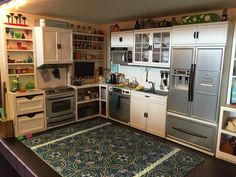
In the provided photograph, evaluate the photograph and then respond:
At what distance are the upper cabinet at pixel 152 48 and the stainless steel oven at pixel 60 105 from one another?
5.89ft

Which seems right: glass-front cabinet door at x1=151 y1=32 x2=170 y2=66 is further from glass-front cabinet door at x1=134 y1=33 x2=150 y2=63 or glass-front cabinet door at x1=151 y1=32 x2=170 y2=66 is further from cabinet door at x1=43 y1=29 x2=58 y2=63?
cabinet door at x1=43 y1=29 x2=58 y2=63

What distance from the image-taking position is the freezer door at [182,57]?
3544 millimetres

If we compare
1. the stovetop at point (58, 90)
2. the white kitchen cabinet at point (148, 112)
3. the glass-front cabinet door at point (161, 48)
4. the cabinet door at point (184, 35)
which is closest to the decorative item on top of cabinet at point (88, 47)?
the stovetop at point (58, 90)

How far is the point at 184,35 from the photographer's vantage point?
11.8 ft

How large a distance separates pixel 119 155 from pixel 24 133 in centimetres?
211

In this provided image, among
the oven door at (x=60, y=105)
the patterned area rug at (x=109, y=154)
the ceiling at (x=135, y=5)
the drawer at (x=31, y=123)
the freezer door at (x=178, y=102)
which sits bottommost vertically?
the patterned area rug at (x=109, y=154)

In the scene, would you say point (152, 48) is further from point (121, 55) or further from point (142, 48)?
point (121, 55)

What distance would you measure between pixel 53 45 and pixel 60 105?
4.53 ft

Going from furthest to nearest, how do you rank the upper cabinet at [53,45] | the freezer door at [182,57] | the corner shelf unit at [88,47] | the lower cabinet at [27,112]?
the corner shelf unit at [88,47] → the upper cabinet at [53,45] → the lower cabinet at [27,112] → the freezer door at [182,57]

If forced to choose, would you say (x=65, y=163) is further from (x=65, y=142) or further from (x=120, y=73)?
(x=120, y=73)

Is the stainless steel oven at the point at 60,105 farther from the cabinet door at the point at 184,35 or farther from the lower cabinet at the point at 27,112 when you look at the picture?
the cabinet door at the point at 184,35

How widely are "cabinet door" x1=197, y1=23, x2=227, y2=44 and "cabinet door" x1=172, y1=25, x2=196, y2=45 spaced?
110 millimetres

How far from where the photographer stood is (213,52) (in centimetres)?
326

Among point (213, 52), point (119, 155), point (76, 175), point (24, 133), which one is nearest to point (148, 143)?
point (119, 155)
